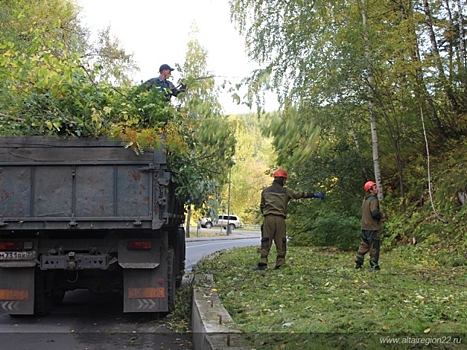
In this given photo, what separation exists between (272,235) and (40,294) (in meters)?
4.14

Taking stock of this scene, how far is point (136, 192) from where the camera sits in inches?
306

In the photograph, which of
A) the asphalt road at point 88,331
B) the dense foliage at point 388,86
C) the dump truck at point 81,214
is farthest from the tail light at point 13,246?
the dense foliage at point 388,86

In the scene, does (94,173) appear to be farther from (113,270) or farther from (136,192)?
(113,270)

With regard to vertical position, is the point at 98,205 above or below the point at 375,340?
above

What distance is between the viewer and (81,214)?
7.77 metres

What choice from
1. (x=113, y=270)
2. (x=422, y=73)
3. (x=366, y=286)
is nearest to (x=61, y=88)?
(x=113, y=270)

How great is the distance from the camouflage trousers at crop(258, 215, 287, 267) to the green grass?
339mm

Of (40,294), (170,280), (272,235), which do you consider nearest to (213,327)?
(170,280)

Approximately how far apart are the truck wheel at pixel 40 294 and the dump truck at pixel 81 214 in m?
0.28

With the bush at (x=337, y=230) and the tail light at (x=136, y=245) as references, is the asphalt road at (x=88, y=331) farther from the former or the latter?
the bush at (x=337, y=230)

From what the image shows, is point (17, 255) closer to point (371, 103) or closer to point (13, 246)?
point (13, 246)

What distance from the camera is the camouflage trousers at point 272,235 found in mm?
10875

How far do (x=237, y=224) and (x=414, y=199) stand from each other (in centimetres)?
5536

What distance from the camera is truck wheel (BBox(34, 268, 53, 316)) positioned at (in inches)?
333
